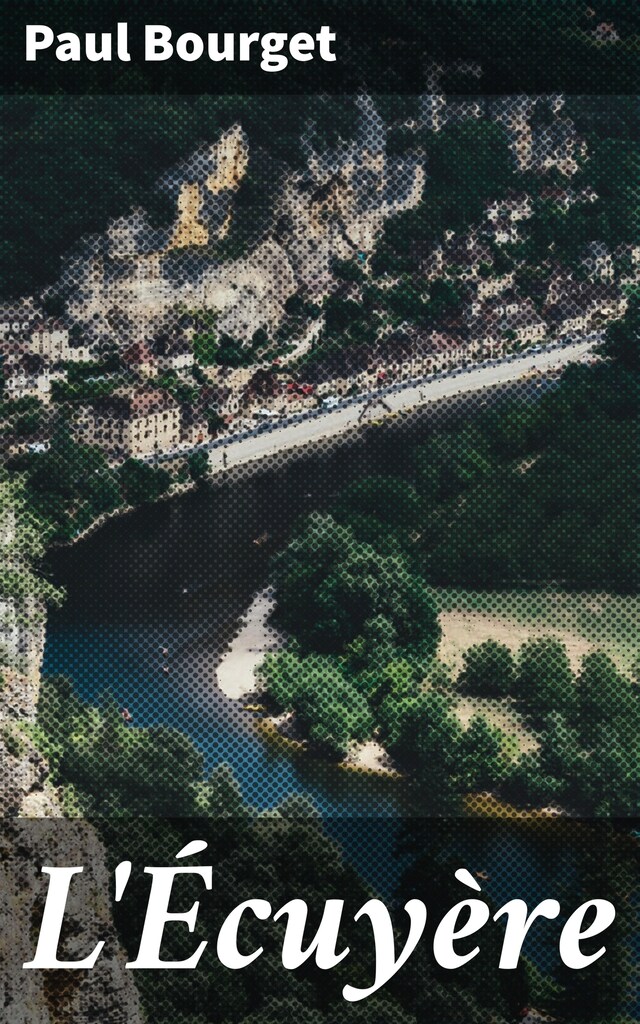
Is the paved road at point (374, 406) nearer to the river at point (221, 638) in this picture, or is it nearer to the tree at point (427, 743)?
the river at point (221, 638)

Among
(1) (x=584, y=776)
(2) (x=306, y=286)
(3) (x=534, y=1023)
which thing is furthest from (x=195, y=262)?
(3) (x=534, y=1023)

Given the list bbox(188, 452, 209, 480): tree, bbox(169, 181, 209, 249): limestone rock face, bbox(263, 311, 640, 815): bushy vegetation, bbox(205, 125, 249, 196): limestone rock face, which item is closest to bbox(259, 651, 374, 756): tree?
bbox(263, 311, 640, 815): bushy vegetation

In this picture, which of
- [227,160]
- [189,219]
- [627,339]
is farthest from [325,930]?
[627,339]

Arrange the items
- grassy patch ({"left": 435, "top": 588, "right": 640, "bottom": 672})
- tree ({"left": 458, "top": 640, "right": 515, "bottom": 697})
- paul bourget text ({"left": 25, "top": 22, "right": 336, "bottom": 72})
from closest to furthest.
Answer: paul bourget text ({"left": 25, "top": 22, "right": 336, "bottom": 72}), tree ({"left": 458, "top": 640, "right": 515, "bottom": 697}), grassy patch ({"left": 435, "top": 588, "right": 640, "bottom": 672})

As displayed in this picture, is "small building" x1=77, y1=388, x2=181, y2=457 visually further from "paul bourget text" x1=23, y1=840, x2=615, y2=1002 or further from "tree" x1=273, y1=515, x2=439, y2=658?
"paul bourget text" x1=23, y1=840, x2=615, y2=1002

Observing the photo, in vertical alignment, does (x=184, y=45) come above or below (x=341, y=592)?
above

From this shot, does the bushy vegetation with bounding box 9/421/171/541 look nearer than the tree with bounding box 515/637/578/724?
No

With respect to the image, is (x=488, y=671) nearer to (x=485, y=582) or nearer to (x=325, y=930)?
(x=485, y=582)

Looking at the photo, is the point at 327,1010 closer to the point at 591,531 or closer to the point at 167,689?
the point at 167,689

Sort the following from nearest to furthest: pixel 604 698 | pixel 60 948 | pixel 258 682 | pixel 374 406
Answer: pixel 60 948, pixel 258 682, pixel 604 698, pixel 374 406
